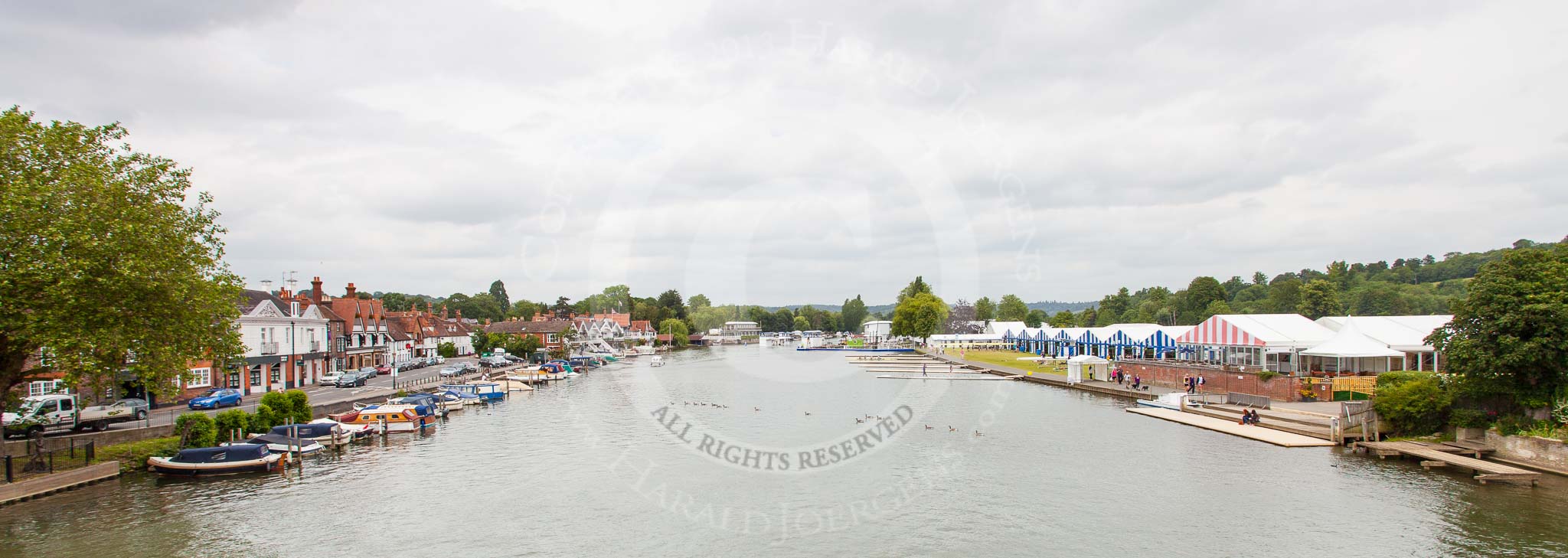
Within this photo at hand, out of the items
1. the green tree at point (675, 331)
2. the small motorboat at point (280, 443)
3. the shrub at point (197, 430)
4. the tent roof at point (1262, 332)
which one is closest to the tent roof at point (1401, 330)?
the tent roof at point (1262, 332)

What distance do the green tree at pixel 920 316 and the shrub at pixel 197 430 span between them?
103904mm

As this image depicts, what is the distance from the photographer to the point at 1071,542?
59.4 feet

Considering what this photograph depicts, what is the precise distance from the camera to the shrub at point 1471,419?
25.8 m

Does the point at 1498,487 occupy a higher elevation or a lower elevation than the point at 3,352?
lower

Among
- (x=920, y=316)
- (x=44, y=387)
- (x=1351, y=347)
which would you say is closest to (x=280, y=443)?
(x=44, y=387)

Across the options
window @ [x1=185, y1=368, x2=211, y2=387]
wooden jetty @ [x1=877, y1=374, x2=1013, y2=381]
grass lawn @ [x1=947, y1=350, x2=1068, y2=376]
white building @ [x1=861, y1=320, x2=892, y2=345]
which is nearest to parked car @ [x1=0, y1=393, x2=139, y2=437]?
window @ [x1=185, y1=368, x2=211, y2=387]

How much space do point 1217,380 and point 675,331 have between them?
114 meters

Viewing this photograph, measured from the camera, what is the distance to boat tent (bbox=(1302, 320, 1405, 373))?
35.5 m

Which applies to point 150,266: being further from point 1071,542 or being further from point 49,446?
point 1071,542

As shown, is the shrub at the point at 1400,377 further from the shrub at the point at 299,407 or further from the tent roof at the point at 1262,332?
the shrub at the point at 299,407

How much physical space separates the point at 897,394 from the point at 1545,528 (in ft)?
120

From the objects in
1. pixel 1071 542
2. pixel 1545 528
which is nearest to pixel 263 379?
pixel 1071 542

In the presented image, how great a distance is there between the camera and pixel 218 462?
84.4 ft

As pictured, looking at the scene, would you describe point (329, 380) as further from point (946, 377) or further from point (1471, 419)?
point (1471, 419)
